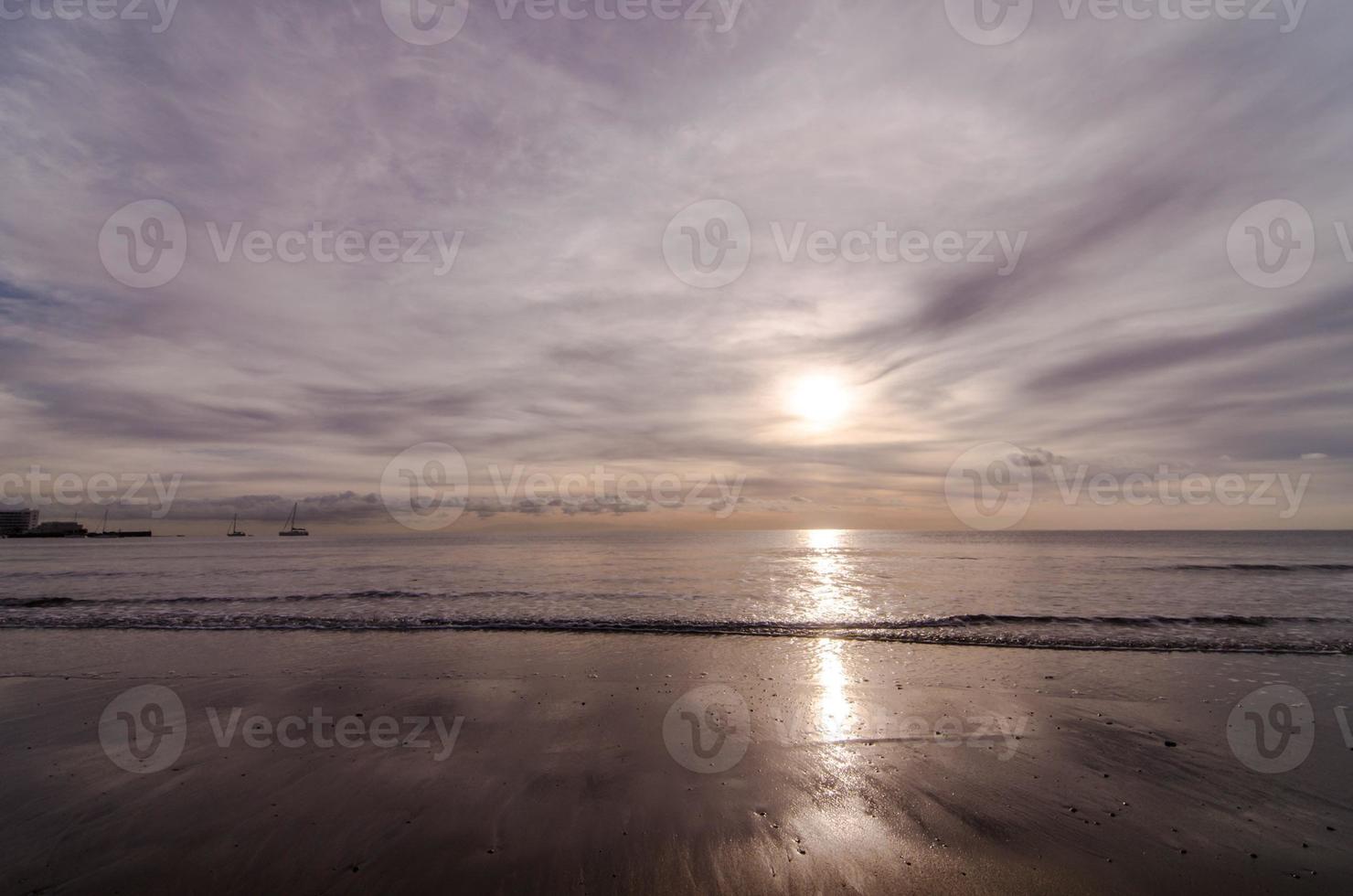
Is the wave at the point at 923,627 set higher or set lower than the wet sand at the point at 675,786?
lower

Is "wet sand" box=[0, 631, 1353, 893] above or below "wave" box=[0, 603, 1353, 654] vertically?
above

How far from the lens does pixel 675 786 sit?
8047 millimetres

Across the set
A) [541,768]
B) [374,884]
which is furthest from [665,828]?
[374,884]

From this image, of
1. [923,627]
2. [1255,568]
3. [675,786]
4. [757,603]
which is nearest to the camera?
[675,786]

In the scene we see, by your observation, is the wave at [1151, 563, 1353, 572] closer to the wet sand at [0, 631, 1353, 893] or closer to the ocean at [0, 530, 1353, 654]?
the ocean at [0, 530, 1353, 654]

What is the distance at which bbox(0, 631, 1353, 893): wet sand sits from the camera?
6129mm

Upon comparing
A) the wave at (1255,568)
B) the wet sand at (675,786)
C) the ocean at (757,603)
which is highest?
the wet sand at (675,786)

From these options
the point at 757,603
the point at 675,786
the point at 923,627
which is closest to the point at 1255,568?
the point at 923,627

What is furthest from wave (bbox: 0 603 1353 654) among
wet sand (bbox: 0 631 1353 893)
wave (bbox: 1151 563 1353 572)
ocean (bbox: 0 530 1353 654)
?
wave (bbox: 1151 563 1353 572)

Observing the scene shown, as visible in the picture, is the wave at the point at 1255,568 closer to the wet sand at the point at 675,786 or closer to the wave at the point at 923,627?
the wave at the point at 923,627

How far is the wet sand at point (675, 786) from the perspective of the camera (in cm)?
613

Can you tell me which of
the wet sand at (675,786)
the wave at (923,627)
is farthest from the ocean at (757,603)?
the wet sand at (675,786)

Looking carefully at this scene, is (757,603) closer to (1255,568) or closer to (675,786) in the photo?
(675,786)

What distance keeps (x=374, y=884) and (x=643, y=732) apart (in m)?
4.95
